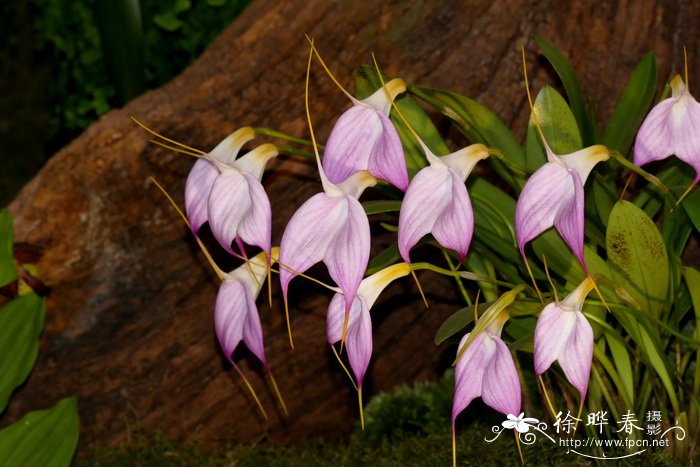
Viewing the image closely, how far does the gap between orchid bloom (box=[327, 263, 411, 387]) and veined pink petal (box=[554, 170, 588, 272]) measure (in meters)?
0.21

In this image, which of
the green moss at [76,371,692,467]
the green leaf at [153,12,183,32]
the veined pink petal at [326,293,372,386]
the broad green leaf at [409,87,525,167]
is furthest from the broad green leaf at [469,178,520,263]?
the green leaf at [153,12,183,32]

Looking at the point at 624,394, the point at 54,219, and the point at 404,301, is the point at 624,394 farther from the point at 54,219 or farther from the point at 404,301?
the point at 54,219

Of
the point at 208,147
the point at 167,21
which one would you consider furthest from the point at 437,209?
the point at 167,21

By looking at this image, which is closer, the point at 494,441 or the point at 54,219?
the point at 494,441

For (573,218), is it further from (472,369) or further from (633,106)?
(633,106)

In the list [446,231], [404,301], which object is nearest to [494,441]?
[404,301]

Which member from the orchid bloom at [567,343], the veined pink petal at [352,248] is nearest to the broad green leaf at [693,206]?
the orchid bloom at [567,343]

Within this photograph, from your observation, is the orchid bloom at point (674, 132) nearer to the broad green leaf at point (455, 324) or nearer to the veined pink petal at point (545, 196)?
the veined pink petal at point (545, 196)

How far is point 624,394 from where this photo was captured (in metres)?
1.43

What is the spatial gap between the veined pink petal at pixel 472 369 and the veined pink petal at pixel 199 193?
42cm

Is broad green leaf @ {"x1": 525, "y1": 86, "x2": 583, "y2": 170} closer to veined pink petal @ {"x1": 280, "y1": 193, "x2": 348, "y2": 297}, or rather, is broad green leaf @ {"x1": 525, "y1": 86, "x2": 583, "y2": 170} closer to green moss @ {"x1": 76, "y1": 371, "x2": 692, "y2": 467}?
veined pink petal @ {"x1": 280, "y1": 193, "x2": 348, "y2": 297}

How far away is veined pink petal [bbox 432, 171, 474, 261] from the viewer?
1144mm

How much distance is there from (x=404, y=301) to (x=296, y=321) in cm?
22

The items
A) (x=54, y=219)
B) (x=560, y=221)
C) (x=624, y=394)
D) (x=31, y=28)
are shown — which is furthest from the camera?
(x=31, y=28)
